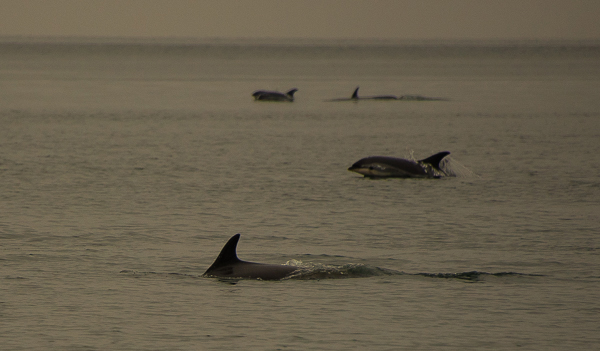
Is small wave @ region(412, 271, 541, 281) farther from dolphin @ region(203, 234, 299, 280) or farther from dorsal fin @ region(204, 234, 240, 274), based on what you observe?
dorsal fin @ region(204, 234, 240, 274)

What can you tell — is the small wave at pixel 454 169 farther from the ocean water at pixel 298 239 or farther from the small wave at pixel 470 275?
the small wave at pixel 470 275

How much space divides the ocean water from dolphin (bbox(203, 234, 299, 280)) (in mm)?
183

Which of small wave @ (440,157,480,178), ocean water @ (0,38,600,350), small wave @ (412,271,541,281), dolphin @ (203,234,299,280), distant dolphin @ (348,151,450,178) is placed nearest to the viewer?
ocean water @ (0,38,600,350)

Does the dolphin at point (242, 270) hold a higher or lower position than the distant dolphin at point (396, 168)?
lower

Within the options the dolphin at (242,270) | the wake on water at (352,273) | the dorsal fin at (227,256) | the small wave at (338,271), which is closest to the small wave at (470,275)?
the wake on water at (352,273)

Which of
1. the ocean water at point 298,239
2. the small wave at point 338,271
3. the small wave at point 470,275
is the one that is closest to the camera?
the ocean water at point 298,239

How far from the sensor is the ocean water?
12.4m

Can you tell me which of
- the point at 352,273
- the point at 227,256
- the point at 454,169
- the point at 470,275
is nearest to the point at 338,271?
the point at 352,273

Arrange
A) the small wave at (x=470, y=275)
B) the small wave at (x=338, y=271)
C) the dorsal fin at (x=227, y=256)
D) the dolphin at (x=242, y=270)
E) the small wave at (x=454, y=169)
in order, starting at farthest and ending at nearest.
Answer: the small wave at (x=454, y=169)
the small wave at (x=470, y=275)
the small wave at (x=338, y=271)
the dolphin at (x=242, y=270)
the dorsal fin at (x=227, y=256)

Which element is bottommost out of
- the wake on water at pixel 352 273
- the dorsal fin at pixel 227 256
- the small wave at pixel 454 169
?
the wake on water at pixel 352 273

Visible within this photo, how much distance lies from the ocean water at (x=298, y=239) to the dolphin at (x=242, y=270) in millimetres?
183

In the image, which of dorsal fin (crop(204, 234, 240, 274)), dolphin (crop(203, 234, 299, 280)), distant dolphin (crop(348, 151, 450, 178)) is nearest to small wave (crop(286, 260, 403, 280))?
dolphin (crop(203, 234, 299, 280))

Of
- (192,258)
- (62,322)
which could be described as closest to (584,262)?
(192,258)

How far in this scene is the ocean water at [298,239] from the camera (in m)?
12.4
